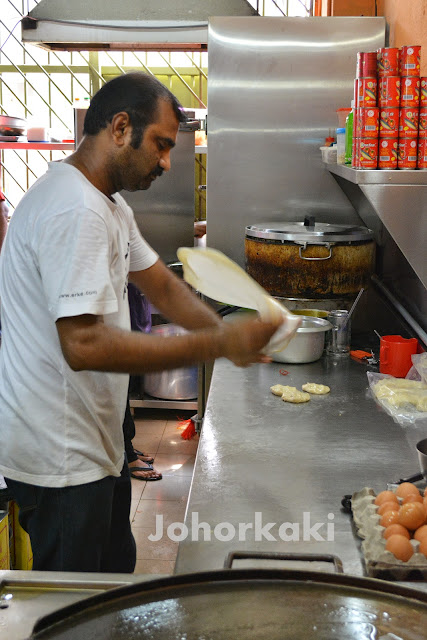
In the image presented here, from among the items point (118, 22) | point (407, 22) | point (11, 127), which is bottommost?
point (11, 127)

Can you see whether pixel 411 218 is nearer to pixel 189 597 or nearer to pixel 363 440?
pixel 363 440

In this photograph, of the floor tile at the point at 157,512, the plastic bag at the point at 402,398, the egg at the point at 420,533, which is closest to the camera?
the egg at the point at 420,533

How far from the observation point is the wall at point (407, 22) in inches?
110

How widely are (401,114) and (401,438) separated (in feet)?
3.25

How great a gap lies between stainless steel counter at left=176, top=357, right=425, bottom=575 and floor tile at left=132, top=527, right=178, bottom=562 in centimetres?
100

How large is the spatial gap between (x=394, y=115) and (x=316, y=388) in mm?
896

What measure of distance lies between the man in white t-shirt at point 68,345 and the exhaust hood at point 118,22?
8.07ft

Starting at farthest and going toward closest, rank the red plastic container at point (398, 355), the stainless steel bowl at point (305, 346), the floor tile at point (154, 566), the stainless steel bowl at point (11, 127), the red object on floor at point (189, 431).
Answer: the stainless steel bowl at point (11, 127) < the red object on floor at point (189, 431) < the floor tile at point (154, 566) < the stainless steel bowl at point (305, 346) < the red plastic container at point (398, 355)

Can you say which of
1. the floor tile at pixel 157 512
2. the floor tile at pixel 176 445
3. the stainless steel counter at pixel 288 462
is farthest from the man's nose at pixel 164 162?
the floor tile at pixel 176 445

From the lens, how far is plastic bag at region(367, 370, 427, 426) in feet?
7.08

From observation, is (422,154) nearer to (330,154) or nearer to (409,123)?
(409,123)

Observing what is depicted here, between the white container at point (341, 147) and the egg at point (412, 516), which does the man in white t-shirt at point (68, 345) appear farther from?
the white container at point (341, 147)

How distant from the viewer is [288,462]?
1.83 meters

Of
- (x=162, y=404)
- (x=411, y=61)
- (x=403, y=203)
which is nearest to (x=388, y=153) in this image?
(x=403, y=203)
